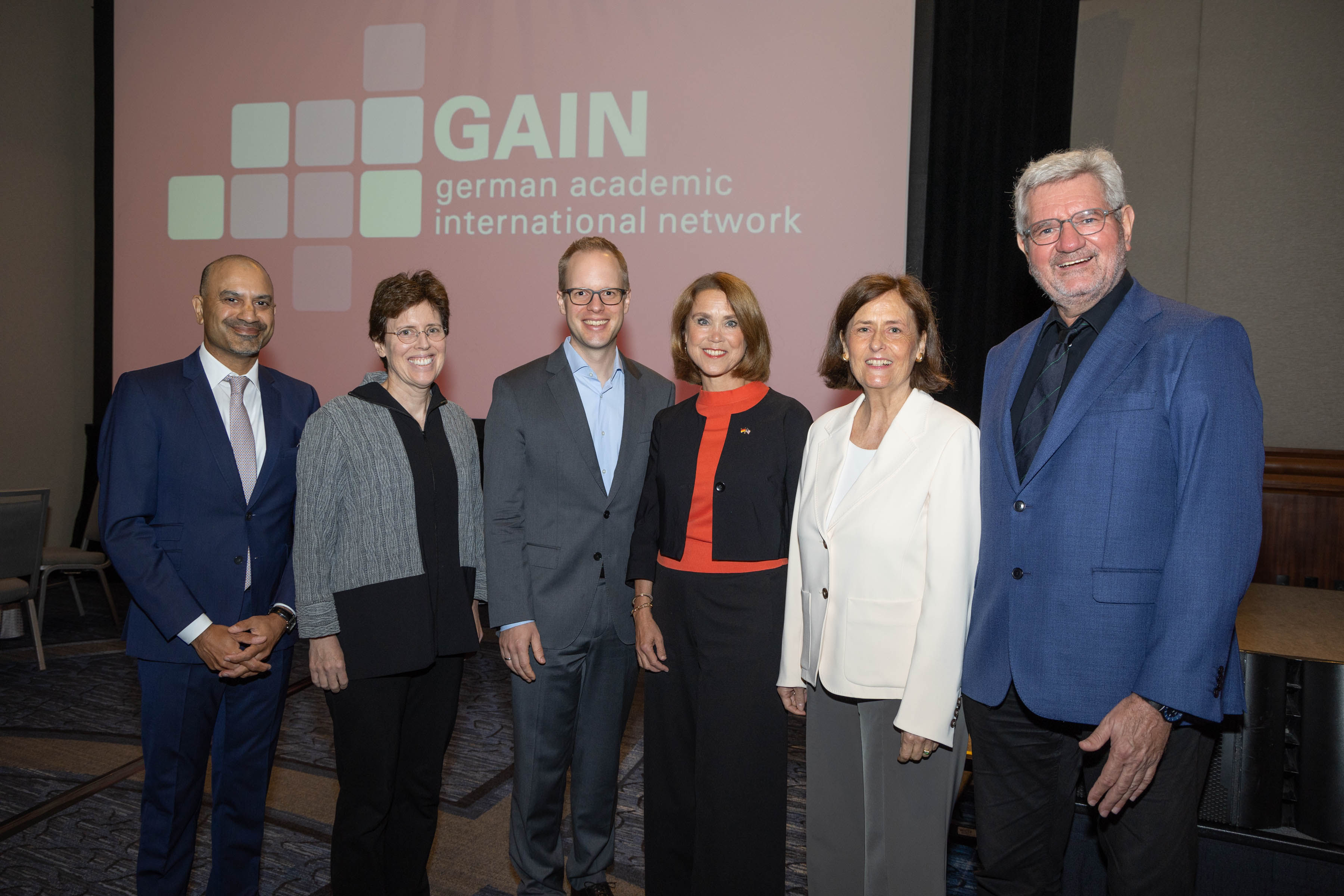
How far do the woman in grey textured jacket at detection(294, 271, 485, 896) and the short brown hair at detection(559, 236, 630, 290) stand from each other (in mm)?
342

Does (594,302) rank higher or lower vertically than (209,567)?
higher

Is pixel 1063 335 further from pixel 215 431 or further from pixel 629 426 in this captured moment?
pixel 215 431

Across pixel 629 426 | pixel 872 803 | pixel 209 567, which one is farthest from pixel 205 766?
pixel 872 803

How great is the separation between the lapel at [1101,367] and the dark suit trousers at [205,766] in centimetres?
199

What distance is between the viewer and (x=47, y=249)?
6.62 m

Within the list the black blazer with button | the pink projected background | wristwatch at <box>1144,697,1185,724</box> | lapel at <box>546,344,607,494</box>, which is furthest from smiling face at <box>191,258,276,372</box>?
the pink projected background

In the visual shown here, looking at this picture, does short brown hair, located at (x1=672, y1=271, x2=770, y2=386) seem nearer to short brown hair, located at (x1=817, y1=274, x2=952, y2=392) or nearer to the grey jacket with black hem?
short brown hair, located at (x1=817, y1=274, x2=952, y2=392)

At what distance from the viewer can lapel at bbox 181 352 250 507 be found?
2.07 metres

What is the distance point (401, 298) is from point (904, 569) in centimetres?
138

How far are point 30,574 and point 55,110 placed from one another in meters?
4.31

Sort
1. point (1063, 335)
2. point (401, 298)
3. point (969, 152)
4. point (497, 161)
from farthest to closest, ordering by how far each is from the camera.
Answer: point (497, 161) < point (969, 152) < point (401, 298) < point (1063, 335)

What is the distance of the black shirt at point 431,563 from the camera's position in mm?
1962

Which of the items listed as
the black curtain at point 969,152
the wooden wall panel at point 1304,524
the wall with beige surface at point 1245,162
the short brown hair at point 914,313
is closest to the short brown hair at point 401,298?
the short brown hair at point 914,313

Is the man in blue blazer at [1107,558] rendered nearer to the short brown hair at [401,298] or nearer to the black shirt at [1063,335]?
the black shirt at [1063,335]
